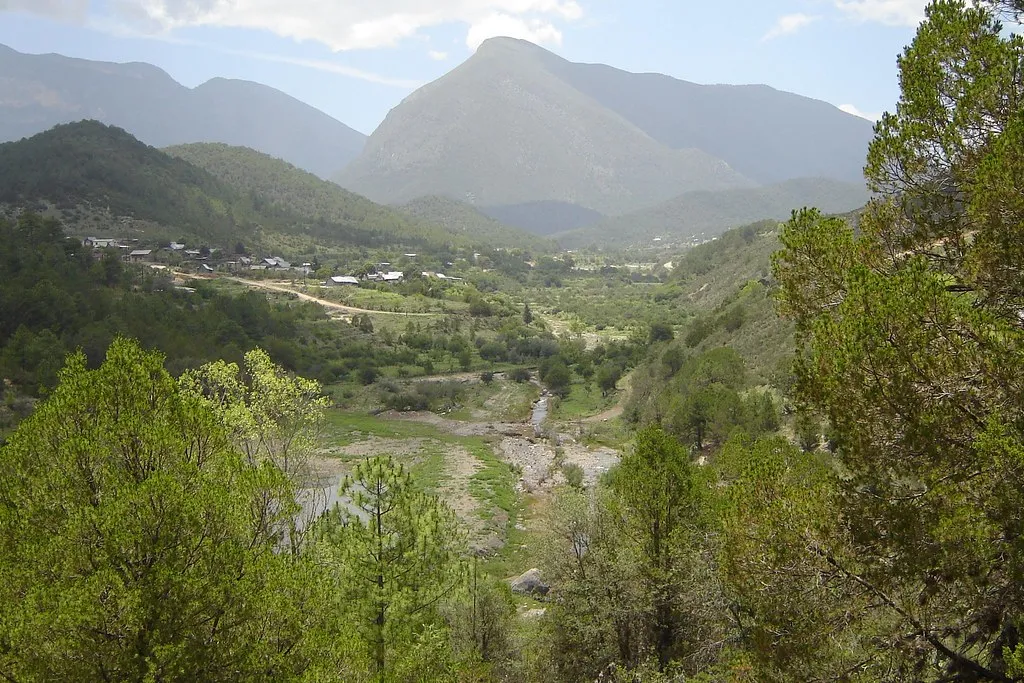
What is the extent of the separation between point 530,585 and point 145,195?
142 meters

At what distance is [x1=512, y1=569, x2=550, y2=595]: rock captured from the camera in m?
26.0

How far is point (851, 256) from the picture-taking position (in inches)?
396

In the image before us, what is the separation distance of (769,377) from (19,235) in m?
74.5

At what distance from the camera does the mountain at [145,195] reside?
404ft

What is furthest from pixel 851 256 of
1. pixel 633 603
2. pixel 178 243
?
pixel 178 243

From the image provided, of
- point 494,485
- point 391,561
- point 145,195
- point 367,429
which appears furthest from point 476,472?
point 145,195

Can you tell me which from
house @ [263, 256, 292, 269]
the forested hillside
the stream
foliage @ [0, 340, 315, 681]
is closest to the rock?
foliage @ [0, 340, 315, 681]

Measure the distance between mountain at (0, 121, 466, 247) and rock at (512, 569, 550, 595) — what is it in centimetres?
11862

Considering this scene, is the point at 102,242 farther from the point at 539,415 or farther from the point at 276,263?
the point at 539,415

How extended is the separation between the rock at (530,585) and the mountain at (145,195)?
11862cm

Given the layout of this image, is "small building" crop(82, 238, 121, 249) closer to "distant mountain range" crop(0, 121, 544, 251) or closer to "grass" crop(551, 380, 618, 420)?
"distant mountain range" crop(0, 121, 544, 251)

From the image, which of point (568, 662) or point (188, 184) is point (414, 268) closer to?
point (188, 184)

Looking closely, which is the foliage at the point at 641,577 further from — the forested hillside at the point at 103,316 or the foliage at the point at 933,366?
the forested hillside at the point at 103,316

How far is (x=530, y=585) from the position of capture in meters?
26.8
